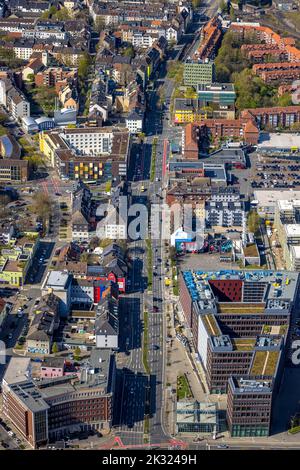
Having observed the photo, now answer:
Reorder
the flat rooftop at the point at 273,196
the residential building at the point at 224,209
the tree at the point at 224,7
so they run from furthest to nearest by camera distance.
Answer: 1. the tree at the point at 224,7
2. the flat rooftop at the point at 273,196
3. the residential building at the point at 224,209

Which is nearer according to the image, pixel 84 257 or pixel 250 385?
pixel 250 385

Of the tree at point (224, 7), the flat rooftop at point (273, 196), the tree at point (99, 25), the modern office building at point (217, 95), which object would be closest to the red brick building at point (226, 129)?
the modern office building at point (217, 95)

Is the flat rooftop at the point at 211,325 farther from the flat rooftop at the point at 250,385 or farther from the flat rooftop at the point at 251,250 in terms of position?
the flat rooftop at the point at 251,250

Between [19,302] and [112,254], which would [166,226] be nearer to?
[112,254]

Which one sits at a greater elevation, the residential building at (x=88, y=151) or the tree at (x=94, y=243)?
the residential building at (x=88, y=151)

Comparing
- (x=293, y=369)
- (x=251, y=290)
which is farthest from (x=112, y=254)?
(x=293, y=369)

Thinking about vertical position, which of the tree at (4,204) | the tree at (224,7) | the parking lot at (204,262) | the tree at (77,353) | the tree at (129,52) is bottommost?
the tree at (77,353)

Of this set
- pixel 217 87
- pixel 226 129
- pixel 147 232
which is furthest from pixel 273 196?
pixel 217 87

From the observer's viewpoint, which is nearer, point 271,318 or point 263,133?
point 271,318

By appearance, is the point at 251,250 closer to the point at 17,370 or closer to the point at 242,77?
the point at 17,370
